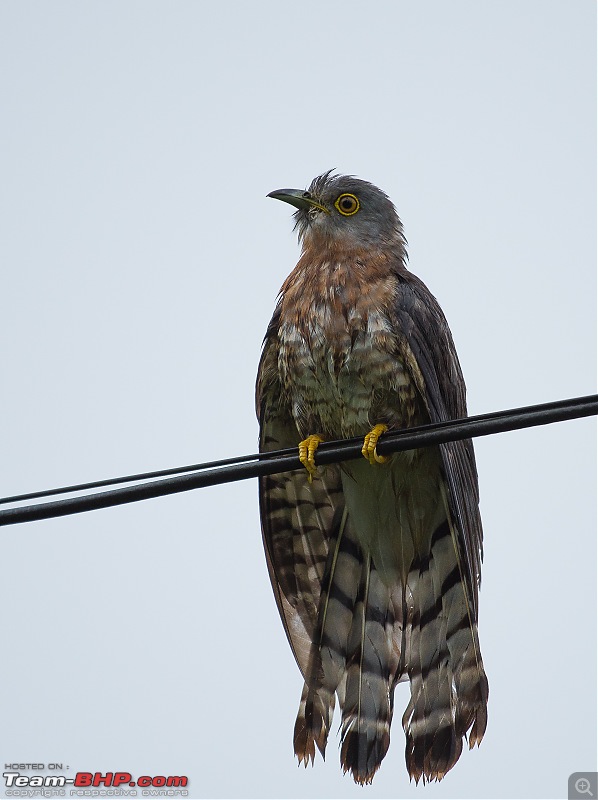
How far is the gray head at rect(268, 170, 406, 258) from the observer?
591 cm

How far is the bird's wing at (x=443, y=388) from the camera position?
5160 mm

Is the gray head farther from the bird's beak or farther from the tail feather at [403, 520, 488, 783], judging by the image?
the tail feather at [403, 520, 488, 783]

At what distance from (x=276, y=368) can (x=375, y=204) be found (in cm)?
122

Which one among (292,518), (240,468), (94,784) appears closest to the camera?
(240,468)

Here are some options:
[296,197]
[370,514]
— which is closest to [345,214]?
[296,197]

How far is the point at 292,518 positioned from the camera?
580 centimetres

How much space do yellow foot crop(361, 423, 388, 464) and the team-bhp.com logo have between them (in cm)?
452

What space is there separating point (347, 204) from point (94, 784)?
5.41 m

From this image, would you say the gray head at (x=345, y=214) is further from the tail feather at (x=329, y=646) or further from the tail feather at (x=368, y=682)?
the tail feather at (x=368, y=682)

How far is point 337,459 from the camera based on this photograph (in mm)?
4230

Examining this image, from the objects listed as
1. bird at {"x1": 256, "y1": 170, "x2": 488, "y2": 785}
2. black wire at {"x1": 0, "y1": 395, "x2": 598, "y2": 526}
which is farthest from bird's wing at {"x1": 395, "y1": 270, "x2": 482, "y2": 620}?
black wire at {"x1": 0, "y1": 395, "x2": 598, "y2": 526}

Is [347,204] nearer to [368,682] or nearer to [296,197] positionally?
[296,197]

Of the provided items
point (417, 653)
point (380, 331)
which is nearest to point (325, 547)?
point (417, 653)

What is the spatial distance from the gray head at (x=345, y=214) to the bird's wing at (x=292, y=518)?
1.95 ft
